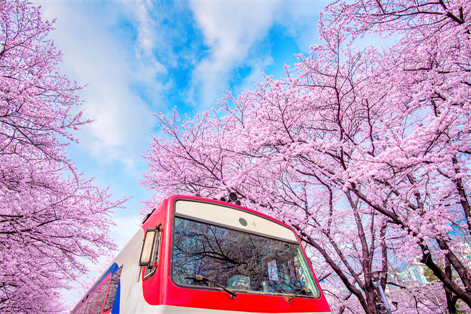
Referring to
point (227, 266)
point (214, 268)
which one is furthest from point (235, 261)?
point (214, 268)

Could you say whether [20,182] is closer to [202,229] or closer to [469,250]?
[202,229]

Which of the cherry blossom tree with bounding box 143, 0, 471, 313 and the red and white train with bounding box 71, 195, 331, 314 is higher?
the cherry blossom tree with bounding box 143, 0, 471, 313

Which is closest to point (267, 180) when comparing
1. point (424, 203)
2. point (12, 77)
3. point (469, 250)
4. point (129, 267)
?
point (424, 203)

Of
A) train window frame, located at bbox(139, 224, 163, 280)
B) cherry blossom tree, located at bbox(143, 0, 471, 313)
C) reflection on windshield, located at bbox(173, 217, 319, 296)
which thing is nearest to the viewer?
train window frame, located at bbox(139, 224, 163, 280)

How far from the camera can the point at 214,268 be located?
2414mm

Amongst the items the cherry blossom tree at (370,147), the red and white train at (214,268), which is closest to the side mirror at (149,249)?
the red and white train at (214,268)

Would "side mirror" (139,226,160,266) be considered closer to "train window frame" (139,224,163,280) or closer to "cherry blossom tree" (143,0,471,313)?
"train window frame" (139,224,163,280)

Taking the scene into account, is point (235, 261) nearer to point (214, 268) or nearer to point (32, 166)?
point (214, 268)

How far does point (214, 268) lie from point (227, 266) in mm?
174

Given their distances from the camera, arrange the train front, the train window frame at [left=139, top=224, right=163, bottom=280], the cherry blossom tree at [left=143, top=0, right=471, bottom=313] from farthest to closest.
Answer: the cherry blossom tree at [left=143, top=0, right=471, bottom=313], the train window frame at [left=139, top=224, right=163, bottom=280], the train front

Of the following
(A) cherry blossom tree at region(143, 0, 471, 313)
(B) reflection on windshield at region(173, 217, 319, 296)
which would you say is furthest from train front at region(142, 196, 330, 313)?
(A) cherry blossom tree at region(143, 0, 471, 313)

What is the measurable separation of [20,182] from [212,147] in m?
5.44

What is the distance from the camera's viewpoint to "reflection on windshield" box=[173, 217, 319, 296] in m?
2.33

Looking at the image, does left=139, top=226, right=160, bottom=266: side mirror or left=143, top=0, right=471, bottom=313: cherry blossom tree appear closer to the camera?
left=139, top=226, right=160, bottom=266: side mirror
